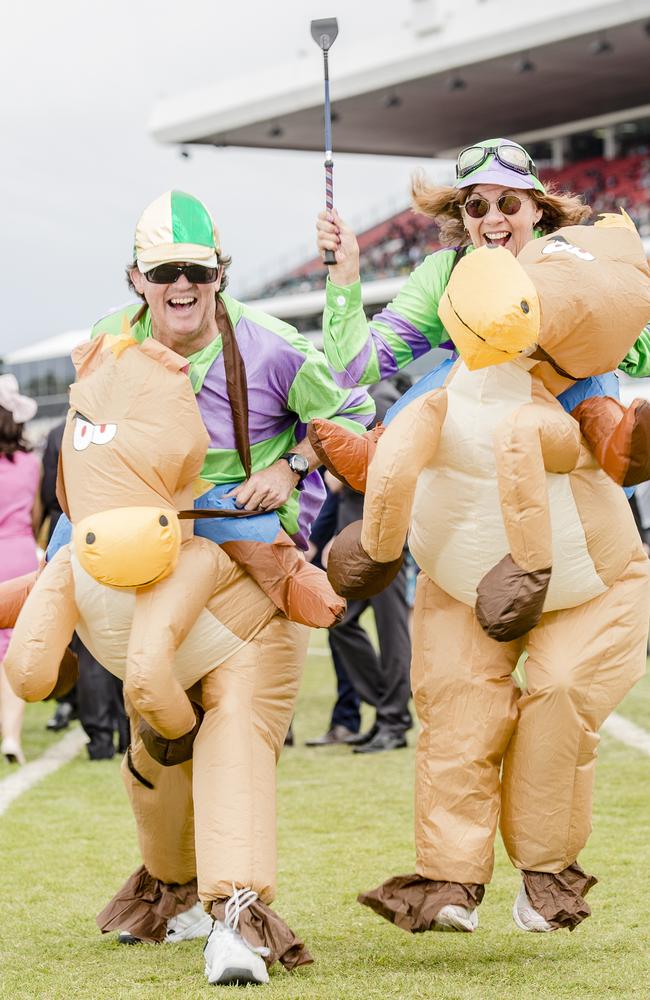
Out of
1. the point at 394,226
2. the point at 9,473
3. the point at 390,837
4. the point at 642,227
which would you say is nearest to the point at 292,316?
the point at 394,226

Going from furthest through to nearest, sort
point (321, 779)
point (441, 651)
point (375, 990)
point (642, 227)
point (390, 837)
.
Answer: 1. point (642, 227)
2. point (321, 779)
3. point (390, 837)
4. point (441, 651)
5. point (375, 990)

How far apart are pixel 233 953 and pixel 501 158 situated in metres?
2.16

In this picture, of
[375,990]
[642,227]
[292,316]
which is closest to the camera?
[375,990]

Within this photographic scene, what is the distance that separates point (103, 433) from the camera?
139 inches

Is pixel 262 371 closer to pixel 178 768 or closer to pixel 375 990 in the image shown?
pixel 178 768

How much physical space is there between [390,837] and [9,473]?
3.26 meters

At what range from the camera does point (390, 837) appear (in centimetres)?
538

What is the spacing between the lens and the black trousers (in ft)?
23.7

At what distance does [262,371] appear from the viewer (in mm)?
3822

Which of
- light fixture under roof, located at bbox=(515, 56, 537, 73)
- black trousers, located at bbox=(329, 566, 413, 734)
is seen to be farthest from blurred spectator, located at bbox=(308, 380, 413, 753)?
light fixture under roof, located at bbox=(515, 56, 537, 73)

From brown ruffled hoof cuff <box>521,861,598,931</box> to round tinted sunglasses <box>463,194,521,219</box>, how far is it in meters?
1.73

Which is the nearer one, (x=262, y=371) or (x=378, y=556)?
(x=378, y=556)

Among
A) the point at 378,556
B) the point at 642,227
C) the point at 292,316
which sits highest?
the point at 378,556

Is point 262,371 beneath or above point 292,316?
above
